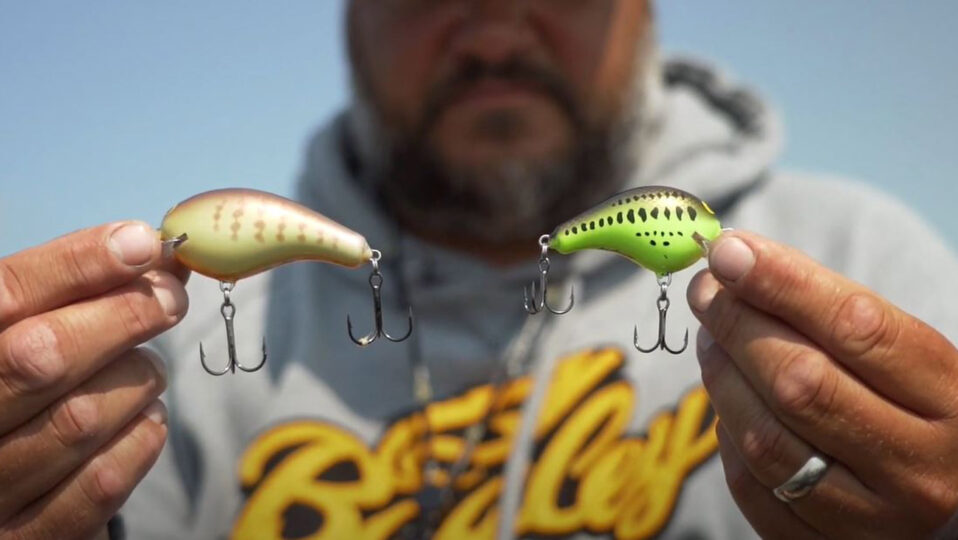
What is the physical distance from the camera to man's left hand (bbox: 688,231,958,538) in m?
1.42

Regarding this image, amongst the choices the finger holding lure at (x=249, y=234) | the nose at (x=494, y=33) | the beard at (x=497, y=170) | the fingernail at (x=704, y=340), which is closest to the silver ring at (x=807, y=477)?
the fingernail at (x=704, y=340)

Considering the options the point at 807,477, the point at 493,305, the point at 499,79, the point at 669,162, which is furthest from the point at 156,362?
the point at 669,162

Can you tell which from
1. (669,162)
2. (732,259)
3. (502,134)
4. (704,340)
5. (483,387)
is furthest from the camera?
(669,162)

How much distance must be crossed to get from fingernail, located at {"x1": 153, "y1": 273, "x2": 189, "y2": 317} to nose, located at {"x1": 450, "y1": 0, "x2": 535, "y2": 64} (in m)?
1.55

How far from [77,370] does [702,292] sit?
45.5 inches

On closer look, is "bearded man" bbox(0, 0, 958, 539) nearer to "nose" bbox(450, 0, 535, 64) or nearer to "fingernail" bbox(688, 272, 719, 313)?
"nose" bbox(450, 0, 535, 64)

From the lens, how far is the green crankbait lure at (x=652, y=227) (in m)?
1.52

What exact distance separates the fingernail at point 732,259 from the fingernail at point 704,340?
20 centimetres

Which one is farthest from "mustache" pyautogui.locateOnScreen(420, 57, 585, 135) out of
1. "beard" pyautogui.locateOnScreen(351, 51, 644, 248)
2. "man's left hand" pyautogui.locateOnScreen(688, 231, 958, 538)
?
"man's left hand" pyautogui.locateOnScreen(688, 231, 958, 538)

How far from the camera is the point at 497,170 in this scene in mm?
2949

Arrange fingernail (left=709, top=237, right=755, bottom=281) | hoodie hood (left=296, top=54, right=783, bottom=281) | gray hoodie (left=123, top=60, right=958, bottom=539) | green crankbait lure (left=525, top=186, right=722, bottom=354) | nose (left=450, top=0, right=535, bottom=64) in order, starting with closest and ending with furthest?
fingernail (left=709, top=237, right=755, bottom=281) → green crankbait lure (left=525, top=186, right=722, bottom=354) → gray hoodie (left=123, top=60, right=958, bottom=539) → nose (left=450, top=0, right=535, bottom=64) → hoodie hood (left=296, top=54, right=783, bottom=281)

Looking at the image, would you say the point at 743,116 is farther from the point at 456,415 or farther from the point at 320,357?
the point at 320,357

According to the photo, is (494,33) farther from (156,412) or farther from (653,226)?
(156,412)

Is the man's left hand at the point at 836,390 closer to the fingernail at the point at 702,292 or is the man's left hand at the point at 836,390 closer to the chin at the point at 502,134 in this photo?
the fingernail at the point at 702,292
